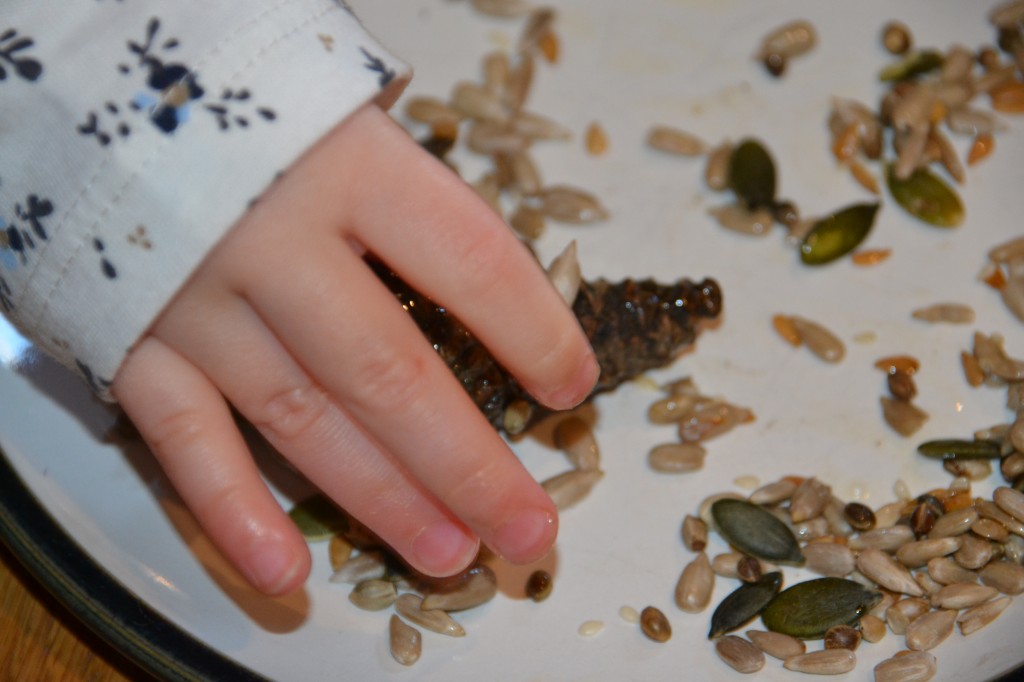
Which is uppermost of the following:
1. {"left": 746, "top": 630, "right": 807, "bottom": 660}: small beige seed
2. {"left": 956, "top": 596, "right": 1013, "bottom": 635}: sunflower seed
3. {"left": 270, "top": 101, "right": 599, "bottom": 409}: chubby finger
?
{"left": 270, "top": 101, "right": 599, "bottom": 409}: chubby finger

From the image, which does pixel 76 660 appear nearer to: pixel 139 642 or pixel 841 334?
pixel 139 642

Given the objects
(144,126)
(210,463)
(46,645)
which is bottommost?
(46,645)

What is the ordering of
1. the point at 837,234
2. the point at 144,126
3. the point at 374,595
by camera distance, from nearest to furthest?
the point at 144,126, the point at 374,595, the point at 837,234

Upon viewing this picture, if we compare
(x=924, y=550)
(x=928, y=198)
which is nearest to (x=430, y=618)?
(x=924, y=550)

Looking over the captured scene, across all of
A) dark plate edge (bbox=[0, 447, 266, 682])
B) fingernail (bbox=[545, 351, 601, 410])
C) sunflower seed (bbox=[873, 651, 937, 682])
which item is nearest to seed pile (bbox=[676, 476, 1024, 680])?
sunflower seed (bbox=[873, 651, 937, 682])

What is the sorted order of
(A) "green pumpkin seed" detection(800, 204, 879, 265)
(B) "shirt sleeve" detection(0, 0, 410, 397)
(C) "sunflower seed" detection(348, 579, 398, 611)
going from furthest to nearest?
(A) "green pumpkin seed" detection(800, 204, 879, 265) < (C) "sunflower seed" detection(348, 579, 398, 611) < (B) "shirt sleeve" detection(0, 0, 410, 397)

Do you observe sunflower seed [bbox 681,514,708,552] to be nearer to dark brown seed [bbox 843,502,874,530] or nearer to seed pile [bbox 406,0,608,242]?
→ dark brown seed [bbox 843,502,874,530]

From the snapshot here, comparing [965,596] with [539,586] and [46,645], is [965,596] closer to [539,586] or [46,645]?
[539,586]
